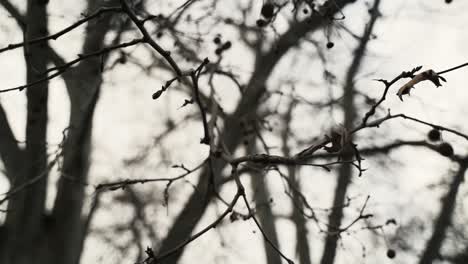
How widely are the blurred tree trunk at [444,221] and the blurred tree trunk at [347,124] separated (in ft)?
1.89

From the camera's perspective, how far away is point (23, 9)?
2109 mm

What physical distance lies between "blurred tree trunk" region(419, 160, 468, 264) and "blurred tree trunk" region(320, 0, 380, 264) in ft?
1.89

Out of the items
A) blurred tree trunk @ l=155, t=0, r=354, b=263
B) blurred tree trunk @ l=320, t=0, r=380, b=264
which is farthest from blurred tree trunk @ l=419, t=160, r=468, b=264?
blurred tree trunk @ l=155, t=0, r=354, b=263

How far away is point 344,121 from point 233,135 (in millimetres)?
802

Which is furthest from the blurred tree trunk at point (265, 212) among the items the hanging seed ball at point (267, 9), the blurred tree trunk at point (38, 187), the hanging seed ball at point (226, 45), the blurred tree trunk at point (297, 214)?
the blurred tree trunk at point (38, 187)

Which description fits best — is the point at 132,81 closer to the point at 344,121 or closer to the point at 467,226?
the point at 344,121

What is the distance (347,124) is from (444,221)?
867 mm

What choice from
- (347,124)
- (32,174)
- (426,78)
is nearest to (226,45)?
(347,124)

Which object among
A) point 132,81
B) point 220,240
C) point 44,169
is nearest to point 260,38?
point 132,81

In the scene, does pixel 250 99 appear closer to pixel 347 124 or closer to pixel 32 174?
pixel 347 124

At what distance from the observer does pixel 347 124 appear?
7.96 feet

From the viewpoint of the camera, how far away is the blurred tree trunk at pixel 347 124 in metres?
2.21

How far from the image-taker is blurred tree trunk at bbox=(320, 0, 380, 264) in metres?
2.21

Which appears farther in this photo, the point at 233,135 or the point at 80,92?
the point at 233,135
